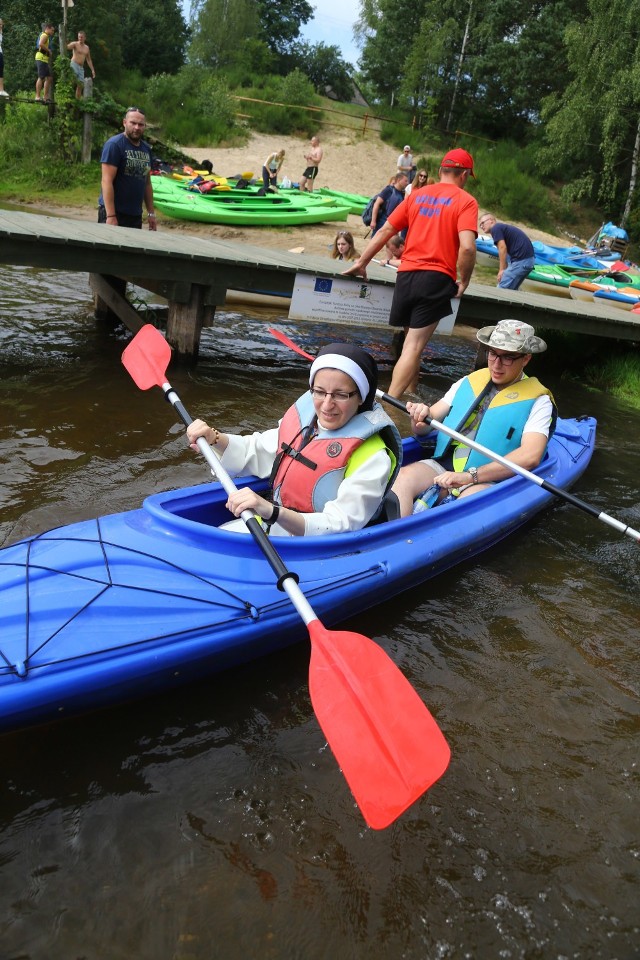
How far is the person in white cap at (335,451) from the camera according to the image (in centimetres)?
284

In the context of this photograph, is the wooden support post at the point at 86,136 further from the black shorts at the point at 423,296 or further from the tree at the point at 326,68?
the tree at the point at 326,68

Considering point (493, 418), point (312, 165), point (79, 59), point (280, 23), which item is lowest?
point (493, 418)

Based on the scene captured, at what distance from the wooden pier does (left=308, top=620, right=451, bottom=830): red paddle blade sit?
4070 millimetres

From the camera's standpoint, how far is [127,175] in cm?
621

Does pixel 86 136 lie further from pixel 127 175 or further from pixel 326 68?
pixel 326 68

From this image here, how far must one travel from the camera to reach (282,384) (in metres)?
6.61

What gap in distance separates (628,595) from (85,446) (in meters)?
3.31

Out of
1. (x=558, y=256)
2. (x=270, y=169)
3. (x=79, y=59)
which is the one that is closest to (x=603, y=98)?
(x=558, y=256)

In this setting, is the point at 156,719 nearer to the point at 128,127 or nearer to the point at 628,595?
the point at 628,595

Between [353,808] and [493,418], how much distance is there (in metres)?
2.42

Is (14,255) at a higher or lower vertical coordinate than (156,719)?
higher

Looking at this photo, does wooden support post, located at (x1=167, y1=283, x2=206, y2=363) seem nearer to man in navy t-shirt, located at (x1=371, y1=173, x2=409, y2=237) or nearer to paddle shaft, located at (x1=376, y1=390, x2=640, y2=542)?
paddle shaft, located at (x1=376, y1=390, x2=640, y2=542)

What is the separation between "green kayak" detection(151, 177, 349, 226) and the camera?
1286cm

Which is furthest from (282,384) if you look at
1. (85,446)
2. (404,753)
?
(404,753)
